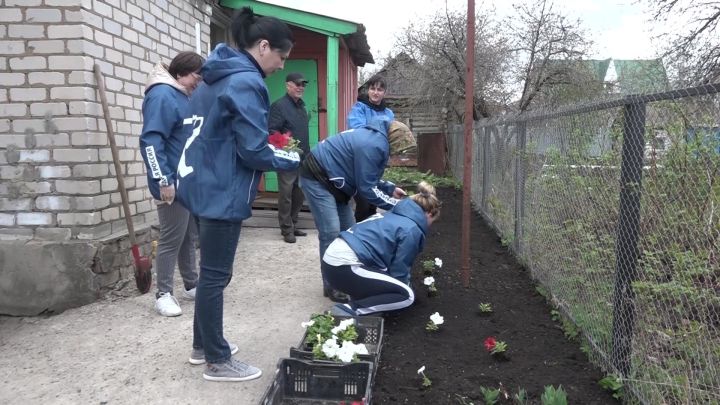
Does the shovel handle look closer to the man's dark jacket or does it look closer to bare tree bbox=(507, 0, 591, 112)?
the man's dark jacket

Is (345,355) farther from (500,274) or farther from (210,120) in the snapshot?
(500,274)

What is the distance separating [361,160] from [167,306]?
6.04 feet

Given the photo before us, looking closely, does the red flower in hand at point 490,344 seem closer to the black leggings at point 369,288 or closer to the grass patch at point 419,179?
the black leggings at point 369,288

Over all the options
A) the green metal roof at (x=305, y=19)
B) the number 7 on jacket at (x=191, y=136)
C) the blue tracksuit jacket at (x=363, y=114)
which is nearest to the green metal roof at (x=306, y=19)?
the green metal roof at (x=305, y=19)

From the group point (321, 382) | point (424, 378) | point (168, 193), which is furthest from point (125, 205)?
point (424, 378)

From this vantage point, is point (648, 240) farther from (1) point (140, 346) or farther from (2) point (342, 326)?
(1) point (140, 346)

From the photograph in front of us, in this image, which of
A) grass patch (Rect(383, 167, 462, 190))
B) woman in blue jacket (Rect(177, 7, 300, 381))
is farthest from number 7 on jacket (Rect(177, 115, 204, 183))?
grass patch (Rect(383, 167, 462, 190))

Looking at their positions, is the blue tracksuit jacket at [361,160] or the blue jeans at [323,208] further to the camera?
the blue jeans at [323,208]

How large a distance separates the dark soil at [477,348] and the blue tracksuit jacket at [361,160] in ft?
3.04

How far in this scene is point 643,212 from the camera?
265cm

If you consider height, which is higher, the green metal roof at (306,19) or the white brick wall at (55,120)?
the green metal roof at (306,19)

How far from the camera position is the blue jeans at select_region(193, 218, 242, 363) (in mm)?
2713

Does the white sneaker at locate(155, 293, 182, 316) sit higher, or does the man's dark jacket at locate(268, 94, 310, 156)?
the man's dark jacket at locate(268, 94, 310, 156)

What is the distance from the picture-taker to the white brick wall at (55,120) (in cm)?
412
